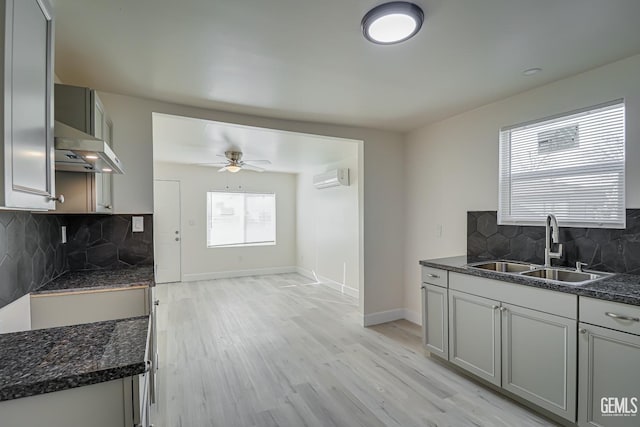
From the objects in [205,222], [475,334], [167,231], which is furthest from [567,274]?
[167,231]

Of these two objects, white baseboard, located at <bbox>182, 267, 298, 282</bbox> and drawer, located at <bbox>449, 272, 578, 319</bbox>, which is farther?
white baseboard, located at <bbox>182, 267, 298, 282</bbox>

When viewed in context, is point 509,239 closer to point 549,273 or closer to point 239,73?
point 549,273

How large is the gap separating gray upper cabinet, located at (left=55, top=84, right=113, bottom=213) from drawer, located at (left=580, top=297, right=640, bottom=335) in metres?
3.14

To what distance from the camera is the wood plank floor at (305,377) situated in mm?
2082

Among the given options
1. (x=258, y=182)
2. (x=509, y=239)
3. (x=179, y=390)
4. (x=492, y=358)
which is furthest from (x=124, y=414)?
(x=258, y=182)

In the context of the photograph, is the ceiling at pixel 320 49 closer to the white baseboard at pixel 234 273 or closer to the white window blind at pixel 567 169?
the white window blind at pixel 567 169

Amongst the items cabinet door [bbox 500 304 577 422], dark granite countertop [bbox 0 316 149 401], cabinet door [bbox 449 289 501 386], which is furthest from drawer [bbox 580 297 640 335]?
dark granite countertop [bbox 0 316 149 401]

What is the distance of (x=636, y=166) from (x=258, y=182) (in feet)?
Result: 19.9

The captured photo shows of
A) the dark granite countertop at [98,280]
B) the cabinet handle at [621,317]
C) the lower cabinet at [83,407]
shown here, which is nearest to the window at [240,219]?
the dark granite countertop at [98,280]

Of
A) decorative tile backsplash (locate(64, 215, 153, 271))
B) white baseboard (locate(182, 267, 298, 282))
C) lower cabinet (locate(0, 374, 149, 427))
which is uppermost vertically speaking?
decorative tile backsplash (locate(64, 215, 153, 271))

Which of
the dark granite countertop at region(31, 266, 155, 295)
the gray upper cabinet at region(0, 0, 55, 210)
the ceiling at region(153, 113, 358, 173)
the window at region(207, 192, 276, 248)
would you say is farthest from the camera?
the window at region(207, 192, 276, 248)

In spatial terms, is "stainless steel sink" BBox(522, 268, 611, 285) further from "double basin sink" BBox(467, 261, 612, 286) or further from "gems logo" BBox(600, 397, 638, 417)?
"gems logo" BBox(600, 397, 638, 417)

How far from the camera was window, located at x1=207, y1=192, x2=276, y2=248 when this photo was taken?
21.5 feet

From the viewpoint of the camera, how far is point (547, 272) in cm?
242
